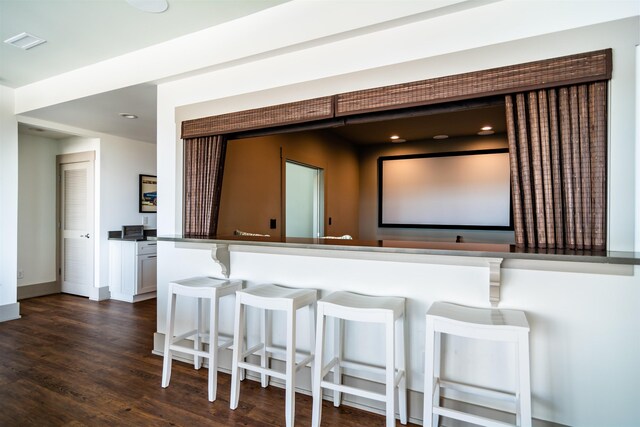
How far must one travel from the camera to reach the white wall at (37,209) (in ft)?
15.9

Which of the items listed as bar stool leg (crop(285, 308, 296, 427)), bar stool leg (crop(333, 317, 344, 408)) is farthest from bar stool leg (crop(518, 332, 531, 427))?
bar stool leg (crop(285, 308, 296, 427))

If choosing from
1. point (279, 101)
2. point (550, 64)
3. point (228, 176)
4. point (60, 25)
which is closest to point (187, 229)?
point (228, 176)

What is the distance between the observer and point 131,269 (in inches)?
188

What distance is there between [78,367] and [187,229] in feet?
4.29

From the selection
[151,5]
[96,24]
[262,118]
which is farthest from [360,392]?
[96,24]

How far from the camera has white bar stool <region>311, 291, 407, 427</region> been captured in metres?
1.77

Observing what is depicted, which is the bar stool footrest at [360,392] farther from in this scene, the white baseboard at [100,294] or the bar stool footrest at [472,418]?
the white baseboard at [100,294]

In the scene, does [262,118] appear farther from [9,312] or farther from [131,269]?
[9,312]

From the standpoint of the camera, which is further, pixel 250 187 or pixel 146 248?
pixel 146 248

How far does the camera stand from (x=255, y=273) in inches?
103

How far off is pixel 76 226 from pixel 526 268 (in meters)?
5.64

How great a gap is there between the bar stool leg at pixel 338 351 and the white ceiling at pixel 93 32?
2.12 meters

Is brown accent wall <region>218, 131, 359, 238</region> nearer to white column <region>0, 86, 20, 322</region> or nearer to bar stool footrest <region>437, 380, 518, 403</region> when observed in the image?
bar stool footrest <region>437, 380, 518, 403</region>

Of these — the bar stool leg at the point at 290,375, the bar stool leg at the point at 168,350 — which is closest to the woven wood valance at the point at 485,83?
the bar stool leg at the point at 290,375
